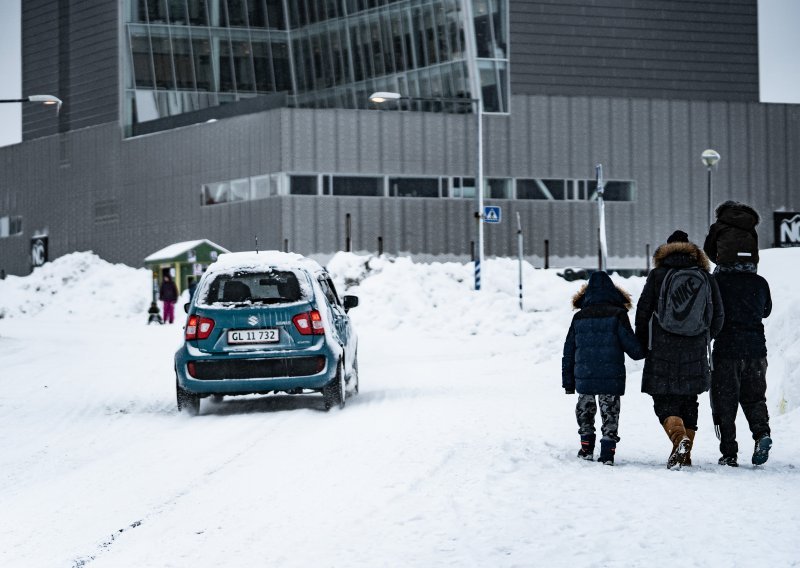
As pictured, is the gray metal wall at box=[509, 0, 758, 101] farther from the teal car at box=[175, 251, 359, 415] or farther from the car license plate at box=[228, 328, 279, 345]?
the car license plate at box=[228, 328, 279, 345]

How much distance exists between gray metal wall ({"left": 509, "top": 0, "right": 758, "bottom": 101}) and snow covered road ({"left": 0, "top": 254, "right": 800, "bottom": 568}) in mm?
38205

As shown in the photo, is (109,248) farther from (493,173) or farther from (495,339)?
(495,339)

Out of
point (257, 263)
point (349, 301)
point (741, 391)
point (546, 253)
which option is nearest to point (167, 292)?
point (546, 253)

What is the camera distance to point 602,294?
29.3ft

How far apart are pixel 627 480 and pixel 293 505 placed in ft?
6.90

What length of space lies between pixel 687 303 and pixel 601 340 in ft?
2.34

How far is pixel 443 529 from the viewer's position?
617 cm

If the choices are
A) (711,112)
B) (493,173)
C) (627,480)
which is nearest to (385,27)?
(493,173)

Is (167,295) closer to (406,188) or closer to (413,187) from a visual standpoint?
(406,188)

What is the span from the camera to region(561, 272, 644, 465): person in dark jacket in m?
8.77

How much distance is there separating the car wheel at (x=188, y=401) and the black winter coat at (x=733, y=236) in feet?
18.0

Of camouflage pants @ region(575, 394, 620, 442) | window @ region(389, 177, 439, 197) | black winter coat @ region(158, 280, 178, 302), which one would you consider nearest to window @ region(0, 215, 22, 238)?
window @ region(389, 177, 439, 197)

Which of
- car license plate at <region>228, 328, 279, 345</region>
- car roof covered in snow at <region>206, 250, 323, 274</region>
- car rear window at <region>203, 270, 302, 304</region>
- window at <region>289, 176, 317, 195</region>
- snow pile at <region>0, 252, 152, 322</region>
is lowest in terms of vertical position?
snow pile at <region>0, 252, 152, 322</region>

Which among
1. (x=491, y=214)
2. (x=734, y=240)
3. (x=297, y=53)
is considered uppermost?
(x=297, y=53)
